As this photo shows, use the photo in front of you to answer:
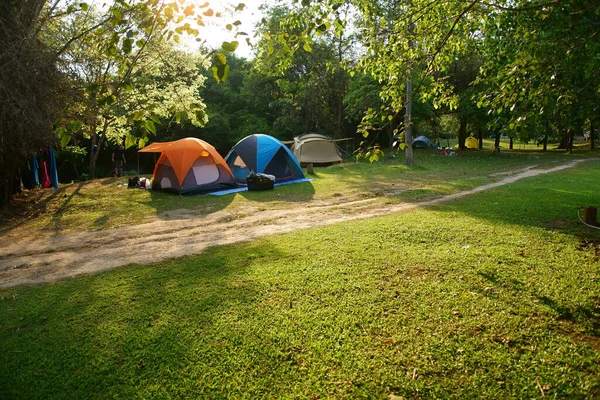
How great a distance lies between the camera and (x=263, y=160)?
597 inches

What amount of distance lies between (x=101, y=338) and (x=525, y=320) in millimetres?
4194

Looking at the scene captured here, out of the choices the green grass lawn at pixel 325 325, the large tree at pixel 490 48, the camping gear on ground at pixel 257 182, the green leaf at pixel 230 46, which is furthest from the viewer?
the camping gear on ground at pixel 257 182

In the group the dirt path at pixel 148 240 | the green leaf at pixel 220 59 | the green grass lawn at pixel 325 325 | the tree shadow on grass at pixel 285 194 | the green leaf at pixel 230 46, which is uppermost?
the green leaf at pixel 230 46

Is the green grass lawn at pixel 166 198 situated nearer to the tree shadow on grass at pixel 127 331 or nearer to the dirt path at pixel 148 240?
the dirt path at pixel 148 240

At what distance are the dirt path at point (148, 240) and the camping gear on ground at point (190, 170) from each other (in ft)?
9.75

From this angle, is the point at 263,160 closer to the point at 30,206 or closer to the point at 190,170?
the point at 190,170

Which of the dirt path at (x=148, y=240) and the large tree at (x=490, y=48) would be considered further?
the dirt path at (x=148, y=240)

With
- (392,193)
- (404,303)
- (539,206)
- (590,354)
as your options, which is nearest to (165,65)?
(392,193)

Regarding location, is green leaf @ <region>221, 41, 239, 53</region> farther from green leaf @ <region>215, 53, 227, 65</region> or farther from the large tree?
the large tree

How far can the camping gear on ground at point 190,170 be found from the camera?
13.2 meters

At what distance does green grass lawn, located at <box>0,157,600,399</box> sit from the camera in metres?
3.07

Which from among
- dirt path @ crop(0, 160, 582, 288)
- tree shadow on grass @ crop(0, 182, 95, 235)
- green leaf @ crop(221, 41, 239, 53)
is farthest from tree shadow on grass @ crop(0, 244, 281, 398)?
tree shadow on grass @ crop(0, 182, 95, 235)

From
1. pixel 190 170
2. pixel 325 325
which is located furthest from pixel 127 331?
pixel 190 170

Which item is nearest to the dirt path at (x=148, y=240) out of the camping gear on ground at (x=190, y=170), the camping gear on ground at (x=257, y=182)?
the camping gear on ground at (x=190, y=170)
